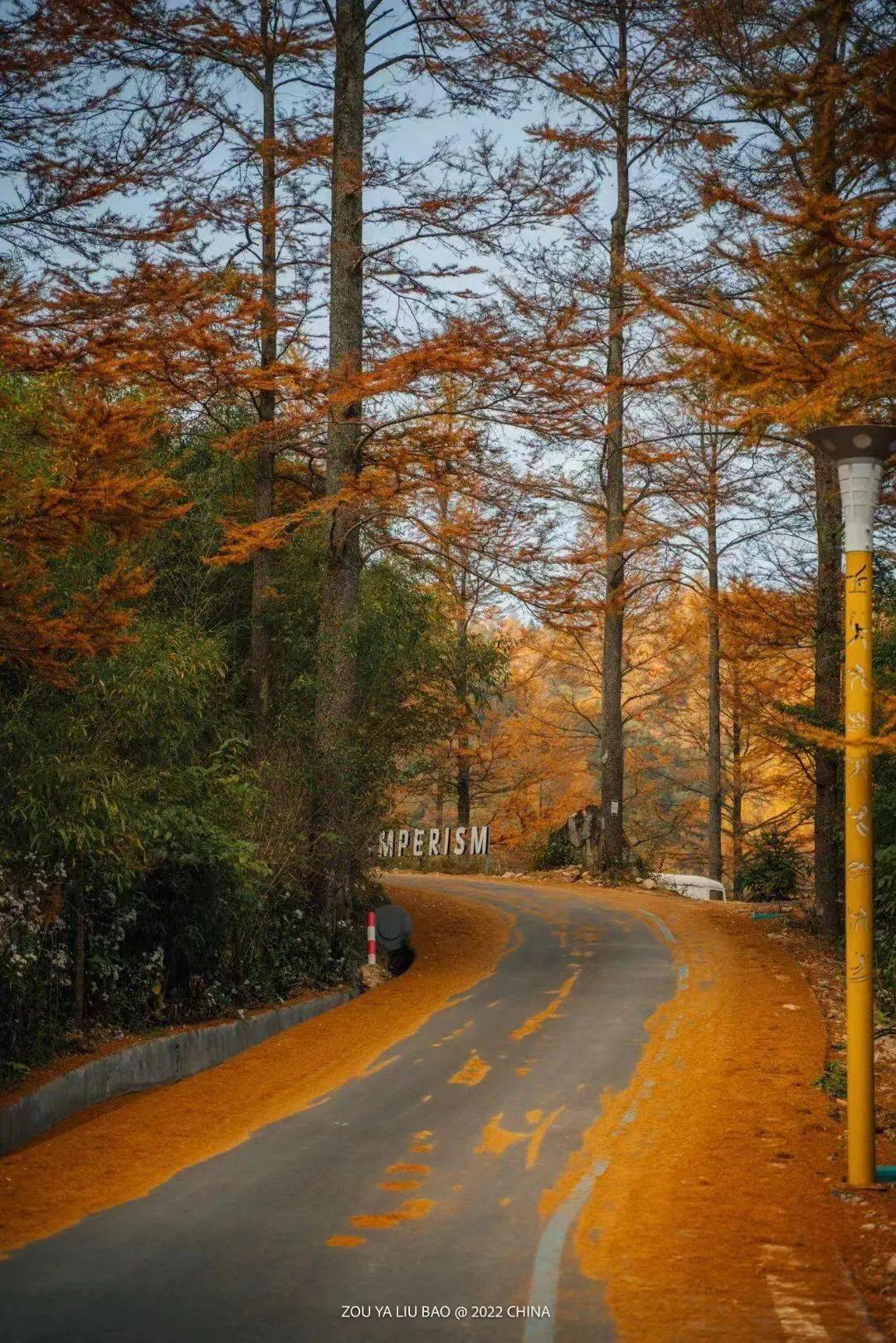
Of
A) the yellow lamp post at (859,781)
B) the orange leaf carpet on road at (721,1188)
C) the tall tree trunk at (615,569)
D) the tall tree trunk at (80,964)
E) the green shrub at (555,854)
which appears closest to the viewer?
the orange leaf carpet on road at (721,1188)

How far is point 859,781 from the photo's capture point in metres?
7.84

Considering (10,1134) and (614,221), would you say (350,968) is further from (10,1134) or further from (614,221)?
(614,221)

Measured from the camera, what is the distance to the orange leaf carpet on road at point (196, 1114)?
24.8 ft

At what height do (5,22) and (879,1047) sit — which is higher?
(5,22)

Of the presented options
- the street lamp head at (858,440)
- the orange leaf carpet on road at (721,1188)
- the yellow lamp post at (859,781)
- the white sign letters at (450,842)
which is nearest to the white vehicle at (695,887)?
the white sign letters at (450,842)

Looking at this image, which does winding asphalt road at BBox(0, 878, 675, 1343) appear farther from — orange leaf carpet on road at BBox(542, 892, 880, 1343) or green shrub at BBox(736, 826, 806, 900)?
green shrub at BBox(736, 826, 806, 900)

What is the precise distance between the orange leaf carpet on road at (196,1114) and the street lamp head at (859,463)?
5907 mm

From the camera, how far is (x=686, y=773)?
5222 cm

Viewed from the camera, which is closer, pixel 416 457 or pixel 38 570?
pixel 38 570

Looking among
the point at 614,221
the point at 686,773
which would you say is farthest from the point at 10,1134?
the point at 686,773

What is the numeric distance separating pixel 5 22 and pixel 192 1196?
8950 mm

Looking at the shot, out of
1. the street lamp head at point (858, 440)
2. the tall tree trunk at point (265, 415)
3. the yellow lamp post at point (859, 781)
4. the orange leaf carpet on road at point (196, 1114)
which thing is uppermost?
the tall tree trunk at point (265, 415)

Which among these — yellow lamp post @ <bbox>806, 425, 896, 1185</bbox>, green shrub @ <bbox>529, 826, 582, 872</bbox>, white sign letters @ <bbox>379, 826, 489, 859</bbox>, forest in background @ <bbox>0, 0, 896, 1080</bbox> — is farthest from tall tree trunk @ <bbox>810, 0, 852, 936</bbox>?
white sign letters @ <bbox>379, 826, 489, 859</bbox>

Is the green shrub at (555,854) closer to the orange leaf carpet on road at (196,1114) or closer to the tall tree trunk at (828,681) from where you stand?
the tall tree trunk at (828,681)
